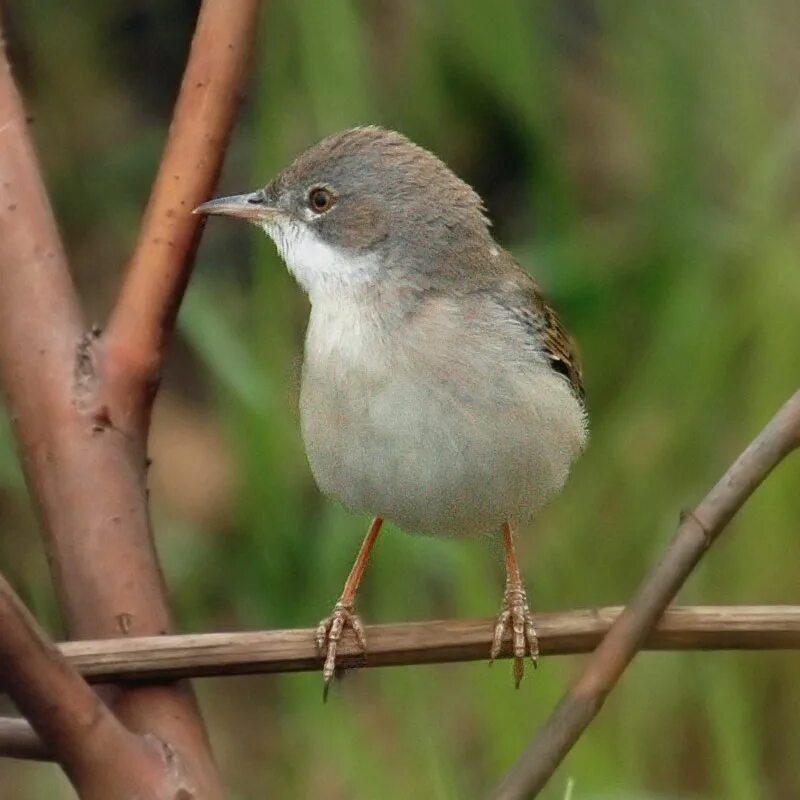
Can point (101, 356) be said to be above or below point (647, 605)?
above

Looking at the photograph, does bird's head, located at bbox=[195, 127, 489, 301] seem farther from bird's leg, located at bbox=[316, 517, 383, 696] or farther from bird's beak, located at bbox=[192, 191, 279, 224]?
bird's leg, located at bbox=[316, 517, 383, 696]

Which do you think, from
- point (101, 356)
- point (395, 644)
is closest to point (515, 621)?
point (395, 644)

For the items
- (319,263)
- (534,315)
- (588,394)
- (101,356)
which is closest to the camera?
(101,356)

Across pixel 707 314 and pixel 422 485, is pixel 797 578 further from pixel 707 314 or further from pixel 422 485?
pixel 422 485

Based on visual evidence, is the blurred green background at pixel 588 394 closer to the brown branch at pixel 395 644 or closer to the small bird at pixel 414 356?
the small bird at pixel 414 356

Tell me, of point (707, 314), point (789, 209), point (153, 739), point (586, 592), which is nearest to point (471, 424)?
point (153, 739)

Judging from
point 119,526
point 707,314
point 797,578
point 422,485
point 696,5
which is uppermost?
point 696,5

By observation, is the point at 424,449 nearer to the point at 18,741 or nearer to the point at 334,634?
the point at 334,634

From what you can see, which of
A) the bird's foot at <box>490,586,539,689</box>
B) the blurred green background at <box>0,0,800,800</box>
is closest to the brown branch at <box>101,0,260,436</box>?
the bird's foot at <box>490,586,539,689</box>
